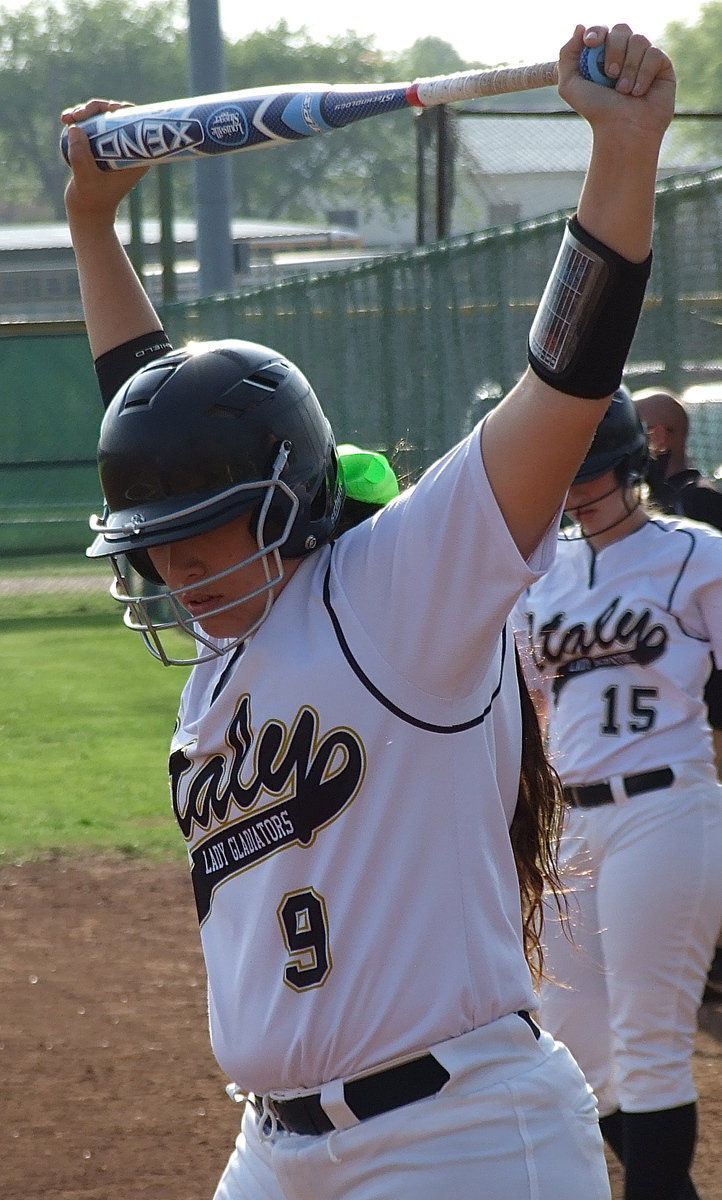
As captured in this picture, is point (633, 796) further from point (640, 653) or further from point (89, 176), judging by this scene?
point (89, 176)

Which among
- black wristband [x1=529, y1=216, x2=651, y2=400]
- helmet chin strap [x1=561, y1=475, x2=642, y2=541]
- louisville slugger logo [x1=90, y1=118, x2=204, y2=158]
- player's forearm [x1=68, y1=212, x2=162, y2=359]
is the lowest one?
helmet chin strap [x1=561, y1=475, x2=642, y2=541]

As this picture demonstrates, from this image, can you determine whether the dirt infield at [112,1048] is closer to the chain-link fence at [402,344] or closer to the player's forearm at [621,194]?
the chain-link fence at [402,344]

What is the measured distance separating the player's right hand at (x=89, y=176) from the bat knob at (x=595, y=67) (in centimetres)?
98

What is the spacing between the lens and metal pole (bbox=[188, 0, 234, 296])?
11.9 m

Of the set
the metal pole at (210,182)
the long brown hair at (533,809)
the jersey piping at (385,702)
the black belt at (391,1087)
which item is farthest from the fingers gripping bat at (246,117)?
the metal pole at (210,182)

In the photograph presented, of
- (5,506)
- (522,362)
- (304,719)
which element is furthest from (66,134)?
(5,506)

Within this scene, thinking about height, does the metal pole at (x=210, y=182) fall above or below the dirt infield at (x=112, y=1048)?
above

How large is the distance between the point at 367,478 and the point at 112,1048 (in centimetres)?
284

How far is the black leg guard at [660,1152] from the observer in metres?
3.48

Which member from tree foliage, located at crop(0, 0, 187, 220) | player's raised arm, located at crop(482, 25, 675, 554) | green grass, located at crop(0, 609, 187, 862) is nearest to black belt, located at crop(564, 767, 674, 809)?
player's raised arm, located at crop(482, 25, 675, 554)

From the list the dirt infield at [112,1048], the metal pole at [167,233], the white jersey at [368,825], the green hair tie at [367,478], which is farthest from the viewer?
the metal pole at [167,233]

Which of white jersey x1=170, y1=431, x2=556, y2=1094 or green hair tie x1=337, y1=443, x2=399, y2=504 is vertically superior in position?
green hair tie x1=337, y1=443, x2=399, y2=504

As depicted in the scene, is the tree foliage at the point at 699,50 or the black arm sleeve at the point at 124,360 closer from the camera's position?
the black arm sleeve at the point at 124,360

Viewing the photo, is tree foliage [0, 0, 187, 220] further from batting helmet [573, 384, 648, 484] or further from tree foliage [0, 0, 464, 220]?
batting helmet [573, 384, 648, 484]
